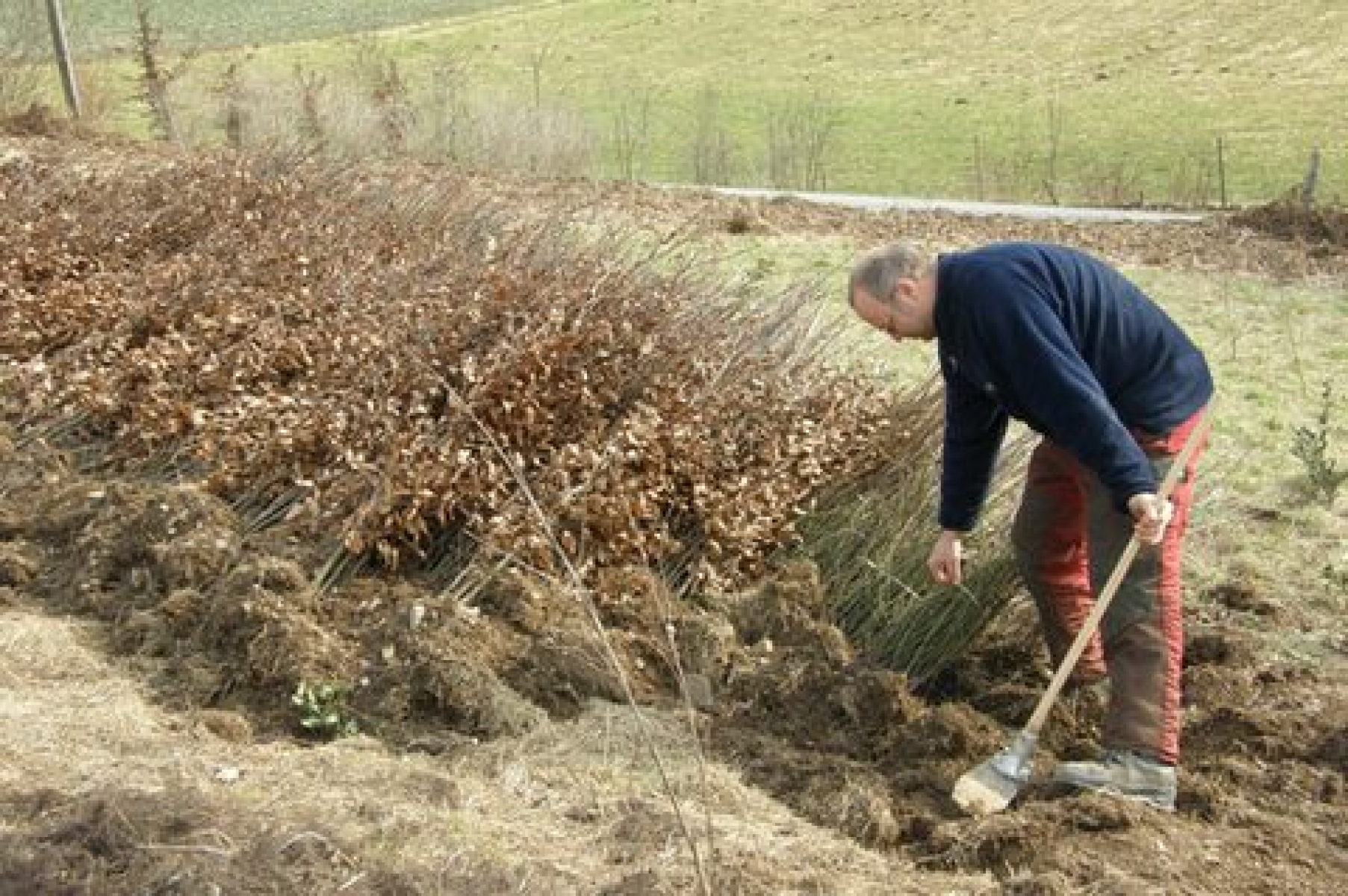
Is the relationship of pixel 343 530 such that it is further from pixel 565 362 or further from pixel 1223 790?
pixel 1223 790

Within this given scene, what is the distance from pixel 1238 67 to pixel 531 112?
802 inches

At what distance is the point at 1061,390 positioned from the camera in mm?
3773

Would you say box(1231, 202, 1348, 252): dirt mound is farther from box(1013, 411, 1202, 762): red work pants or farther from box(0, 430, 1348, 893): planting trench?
box(1013, 411, 1202, 762): red work pants

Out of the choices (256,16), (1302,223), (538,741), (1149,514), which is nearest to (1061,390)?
(1149,514)

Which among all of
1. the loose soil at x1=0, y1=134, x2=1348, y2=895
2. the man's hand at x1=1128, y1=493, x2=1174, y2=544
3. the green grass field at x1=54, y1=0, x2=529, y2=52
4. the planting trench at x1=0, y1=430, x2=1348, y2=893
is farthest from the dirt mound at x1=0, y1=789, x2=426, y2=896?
the green grass field at x1=54, y1=0, x2=529, y2=52

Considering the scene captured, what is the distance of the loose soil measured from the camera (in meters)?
3.63

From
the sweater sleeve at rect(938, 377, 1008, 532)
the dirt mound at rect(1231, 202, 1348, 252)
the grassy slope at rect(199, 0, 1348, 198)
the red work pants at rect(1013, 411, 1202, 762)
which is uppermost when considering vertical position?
the sweater sleeve at rect(938, 377, 1008, 532)

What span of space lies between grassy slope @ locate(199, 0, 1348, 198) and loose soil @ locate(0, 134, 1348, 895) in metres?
16.2

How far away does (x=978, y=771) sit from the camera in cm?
414

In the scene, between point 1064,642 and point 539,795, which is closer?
point 539,795

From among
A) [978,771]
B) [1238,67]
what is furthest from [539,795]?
[1238,67]

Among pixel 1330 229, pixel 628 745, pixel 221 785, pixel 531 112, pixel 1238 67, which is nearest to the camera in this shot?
pixel 221 785

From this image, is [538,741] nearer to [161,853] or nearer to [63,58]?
[161,853]

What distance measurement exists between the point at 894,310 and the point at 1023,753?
124 cm
